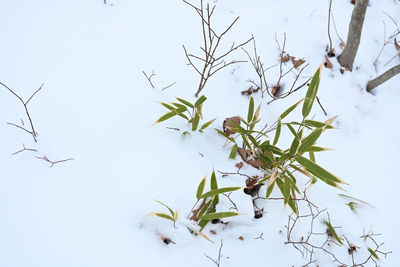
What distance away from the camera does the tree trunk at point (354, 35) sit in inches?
48.0

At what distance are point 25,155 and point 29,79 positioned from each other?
280mm

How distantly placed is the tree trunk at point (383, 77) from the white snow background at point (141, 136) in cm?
5

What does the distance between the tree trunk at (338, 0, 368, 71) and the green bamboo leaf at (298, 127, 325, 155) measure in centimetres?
55

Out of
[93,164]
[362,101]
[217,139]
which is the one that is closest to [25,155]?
[93,164]

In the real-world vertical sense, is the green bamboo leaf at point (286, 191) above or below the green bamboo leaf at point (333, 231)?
above

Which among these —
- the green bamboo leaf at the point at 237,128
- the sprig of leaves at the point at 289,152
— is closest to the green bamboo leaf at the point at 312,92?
the sprig of leaves at the point at 289,152

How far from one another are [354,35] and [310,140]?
59cm

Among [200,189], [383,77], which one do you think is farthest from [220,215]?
[383,77]

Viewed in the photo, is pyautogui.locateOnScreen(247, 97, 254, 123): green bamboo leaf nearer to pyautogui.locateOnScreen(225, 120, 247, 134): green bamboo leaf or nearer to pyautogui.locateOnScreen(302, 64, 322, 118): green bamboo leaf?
pyautogui.locateOnScreen(225, 120, 247, 134): green bamboo leaf

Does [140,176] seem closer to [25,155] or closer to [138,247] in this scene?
[138,247]

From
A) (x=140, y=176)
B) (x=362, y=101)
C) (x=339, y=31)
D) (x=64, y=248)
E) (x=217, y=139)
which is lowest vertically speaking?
(x=64, y=248)

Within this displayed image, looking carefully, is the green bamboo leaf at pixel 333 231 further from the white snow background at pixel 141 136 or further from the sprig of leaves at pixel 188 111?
the sprig of leaves at pixel 188 111

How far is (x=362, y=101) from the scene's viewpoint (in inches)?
54.5

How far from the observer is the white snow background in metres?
0.92
